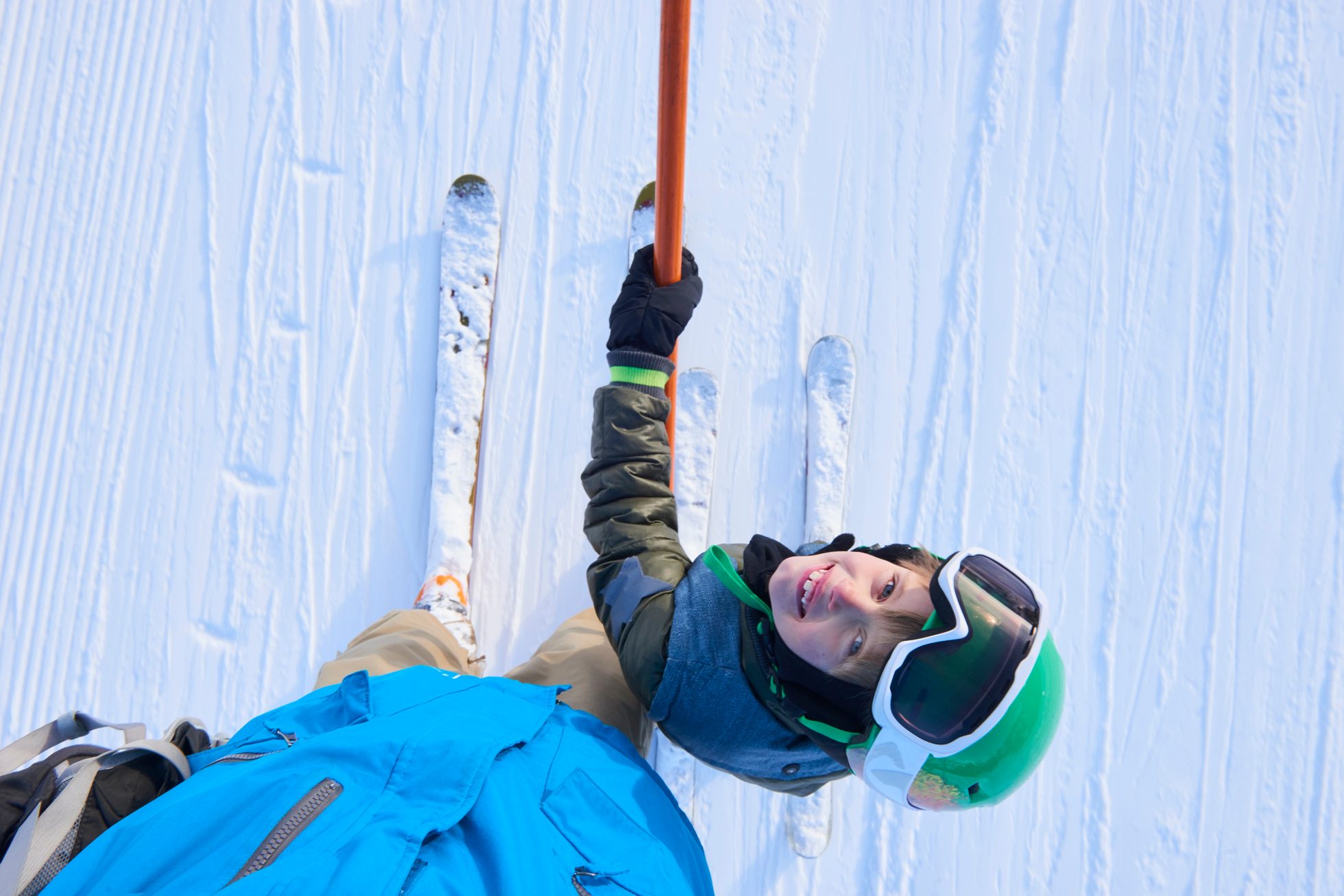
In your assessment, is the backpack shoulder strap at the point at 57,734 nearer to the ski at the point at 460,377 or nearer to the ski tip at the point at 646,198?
the ski at the point at 460,377

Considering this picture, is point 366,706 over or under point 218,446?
under

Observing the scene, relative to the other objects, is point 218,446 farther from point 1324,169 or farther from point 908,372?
point 1324,169

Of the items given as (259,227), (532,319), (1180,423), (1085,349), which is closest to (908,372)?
(1085,349)

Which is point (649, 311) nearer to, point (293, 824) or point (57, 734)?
point (293, 824)

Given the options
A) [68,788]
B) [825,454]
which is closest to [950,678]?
[825,454]

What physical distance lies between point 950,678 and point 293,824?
0.91m

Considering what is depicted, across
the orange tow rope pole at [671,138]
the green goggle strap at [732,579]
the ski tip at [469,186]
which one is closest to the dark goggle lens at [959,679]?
the green goggle strap at [732,579]

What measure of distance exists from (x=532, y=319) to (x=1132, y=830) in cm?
193

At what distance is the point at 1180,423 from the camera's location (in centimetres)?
205

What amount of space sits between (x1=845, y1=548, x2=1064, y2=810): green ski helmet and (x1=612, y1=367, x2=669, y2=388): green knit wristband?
0.65 m

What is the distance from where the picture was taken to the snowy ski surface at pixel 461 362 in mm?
2020

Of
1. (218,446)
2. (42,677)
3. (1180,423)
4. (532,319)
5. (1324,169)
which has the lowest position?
(42,677)

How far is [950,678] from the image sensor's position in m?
1.23

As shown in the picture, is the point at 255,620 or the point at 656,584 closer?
the point at 656,584
